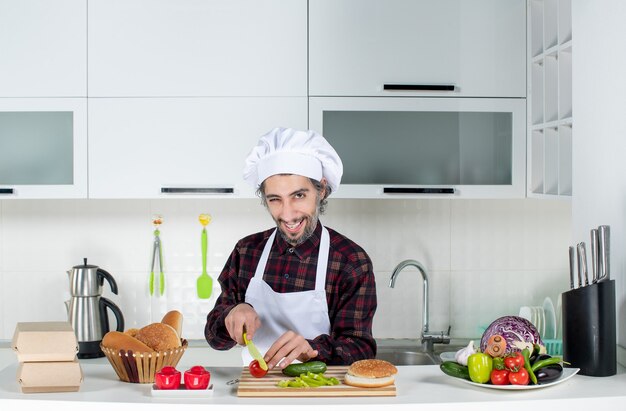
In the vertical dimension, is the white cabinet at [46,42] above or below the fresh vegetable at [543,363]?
above

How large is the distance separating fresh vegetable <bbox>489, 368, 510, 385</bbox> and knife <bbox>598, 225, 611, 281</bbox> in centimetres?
34

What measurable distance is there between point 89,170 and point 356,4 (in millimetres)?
1039

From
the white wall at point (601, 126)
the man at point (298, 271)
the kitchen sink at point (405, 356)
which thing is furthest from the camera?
the kitchen sink at point (405, 356)

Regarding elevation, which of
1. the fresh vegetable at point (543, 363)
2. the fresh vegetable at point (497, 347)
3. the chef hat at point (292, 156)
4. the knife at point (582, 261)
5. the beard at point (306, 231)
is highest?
the chef hat at point (292, 156)

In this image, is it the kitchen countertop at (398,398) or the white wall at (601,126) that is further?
the white wall at (601,126)

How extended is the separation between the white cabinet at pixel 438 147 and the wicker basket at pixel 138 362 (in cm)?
125

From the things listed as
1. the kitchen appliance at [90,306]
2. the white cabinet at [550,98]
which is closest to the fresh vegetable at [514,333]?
the white cabinet at [550,98]

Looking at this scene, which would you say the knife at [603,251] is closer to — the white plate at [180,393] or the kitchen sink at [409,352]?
the white plate at [180,393]

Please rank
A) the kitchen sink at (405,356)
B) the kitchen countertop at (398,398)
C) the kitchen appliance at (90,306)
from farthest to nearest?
1. the kitchen sink at (405,356)
2. the kitchen appliance at (90,306)
3. the kitchen countertop at (398,398)

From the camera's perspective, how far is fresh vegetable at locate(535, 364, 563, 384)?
174cm

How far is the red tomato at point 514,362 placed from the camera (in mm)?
1720

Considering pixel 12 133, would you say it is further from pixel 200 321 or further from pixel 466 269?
pixel 466 269

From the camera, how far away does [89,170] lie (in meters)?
2.83

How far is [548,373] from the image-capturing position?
1747 mm
